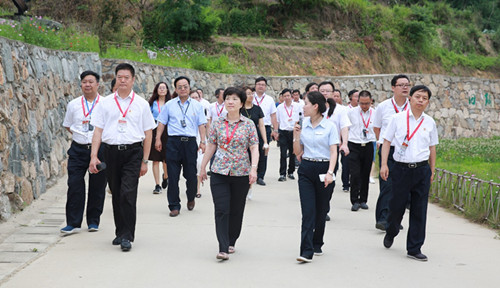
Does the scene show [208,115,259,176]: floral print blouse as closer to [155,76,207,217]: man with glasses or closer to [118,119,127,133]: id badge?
[118,119,127,133]: id badge

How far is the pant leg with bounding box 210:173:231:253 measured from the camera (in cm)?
659

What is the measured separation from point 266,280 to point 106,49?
49.4 feet

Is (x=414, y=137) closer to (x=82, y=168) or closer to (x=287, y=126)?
(x=82, y=168)

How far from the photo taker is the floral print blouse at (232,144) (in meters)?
6.73

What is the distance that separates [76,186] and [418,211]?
12.8ft

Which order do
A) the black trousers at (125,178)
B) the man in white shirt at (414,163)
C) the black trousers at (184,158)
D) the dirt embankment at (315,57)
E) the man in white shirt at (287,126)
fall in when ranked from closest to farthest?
the man in white shirt at (414,163), the black trousers at (125,178), the black trousers at (184,158), the man in white shirt at (287,126), the dirt embankment at (315,57)

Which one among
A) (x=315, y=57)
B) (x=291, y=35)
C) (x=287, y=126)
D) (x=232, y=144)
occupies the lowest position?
(x=287, y=126)

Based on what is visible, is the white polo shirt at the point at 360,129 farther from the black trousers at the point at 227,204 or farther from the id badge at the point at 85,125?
the id badge at the point at 85,125

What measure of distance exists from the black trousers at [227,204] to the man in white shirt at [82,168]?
1818mm

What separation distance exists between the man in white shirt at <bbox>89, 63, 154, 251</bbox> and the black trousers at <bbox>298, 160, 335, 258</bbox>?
1.74 m

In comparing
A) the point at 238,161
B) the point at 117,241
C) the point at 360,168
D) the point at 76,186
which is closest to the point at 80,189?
the point at 76,186

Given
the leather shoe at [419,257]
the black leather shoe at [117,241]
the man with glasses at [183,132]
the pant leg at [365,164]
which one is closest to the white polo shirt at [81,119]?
the black leather shoe at [117,241]

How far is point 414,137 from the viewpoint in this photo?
6.90 meters

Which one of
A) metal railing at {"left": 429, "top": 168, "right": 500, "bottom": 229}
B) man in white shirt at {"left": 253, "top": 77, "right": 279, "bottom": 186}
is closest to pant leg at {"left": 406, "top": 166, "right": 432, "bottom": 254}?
metal railing at {"left": 429, "top": 168, "right": 500, "bottom": 229}
